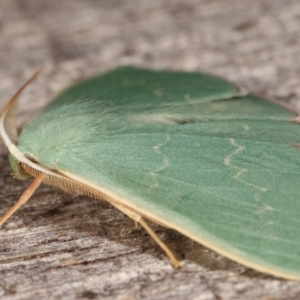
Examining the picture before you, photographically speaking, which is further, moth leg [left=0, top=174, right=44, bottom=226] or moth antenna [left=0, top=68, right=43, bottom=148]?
moth antenna [left=0, top=68, right=43, bottom=148]

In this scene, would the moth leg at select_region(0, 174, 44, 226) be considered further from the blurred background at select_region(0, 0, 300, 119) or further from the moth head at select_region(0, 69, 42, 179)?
the blurred background at select_region(0, 0, 300, 119)

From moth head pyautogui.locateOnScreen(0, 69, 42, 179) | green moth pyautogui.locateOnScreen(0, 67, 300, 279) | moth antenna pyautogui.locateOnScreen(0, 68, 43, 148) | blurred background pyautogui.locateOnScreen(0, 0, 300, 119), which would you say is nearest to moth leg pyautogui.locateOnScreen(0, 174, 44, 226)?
green moth pyautogui.locateOnScreen(0, 67, 300, 279)

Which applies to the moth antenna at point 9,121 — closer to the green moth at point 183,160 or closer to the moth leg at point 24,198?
the green moth at point 183,160

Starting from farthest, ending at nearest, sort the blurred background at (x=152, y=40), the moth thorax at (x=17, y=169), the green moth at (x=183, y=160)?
the blurred background at (x=152, y=40), the moth thorax at (x=17, y=169), the green moth at (x=183, y=160)

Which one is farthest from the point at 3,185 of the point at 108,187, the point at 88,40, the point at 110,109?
the point at 88,40

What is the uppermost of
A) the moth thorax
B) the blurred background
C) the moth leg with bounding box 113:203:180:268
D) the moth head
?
the blurred background

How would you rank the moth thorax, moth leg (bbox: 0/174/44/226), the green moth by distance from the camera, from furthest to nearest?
the moth thorax < moth leg (bbox: 0/174/44/226) < the green moth

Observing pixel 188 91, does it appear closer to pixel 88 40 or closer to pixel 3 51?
pixel 88 40

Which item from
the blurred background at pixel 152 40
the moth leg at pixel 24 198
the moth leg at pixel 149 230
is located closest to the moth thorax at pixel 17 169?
the moth leg at pixel 24 198

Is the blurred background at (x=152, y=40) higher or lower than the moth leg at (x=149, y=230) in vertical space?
higher
